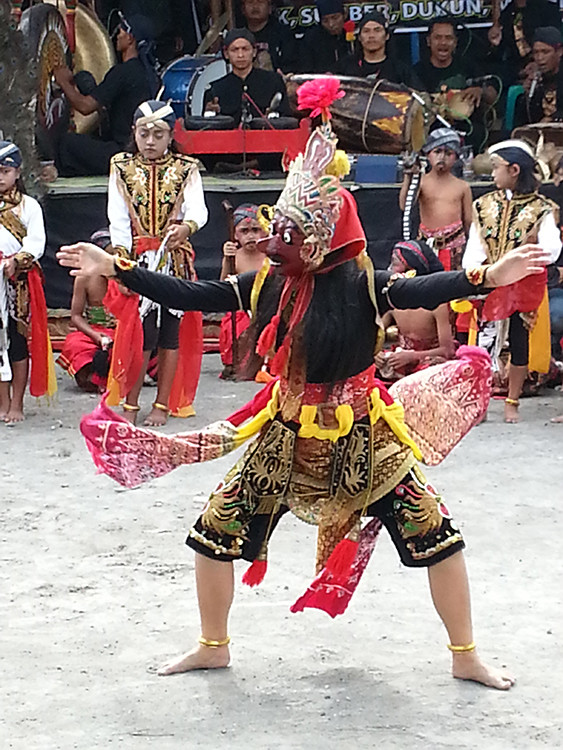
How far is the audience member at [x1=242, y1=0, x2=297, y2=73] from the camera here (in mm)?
10266

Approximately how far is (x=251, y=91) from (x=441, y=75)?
169 centimetres

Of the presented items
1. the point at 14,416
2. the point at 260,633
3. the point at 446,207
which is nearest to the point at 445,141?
the point at 446,207

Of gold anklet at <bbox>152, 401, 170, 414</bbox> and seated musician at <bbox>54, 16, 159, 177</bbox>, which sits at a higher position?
seated musician at <bbox>54, 16, 159, 177</bbox>

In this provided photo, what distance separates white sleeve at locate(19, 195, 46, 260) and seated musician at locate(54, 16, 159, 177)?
9.30ft

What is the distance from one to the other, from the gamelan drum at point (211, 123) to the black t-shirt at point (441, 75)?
1.78 meters

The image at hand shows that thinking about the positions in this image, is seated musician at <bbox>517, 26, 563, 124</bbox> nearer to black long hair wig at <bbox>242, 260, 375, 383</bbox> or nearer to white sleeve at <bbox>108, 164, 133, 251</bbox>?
white sleeve at <bbox>108, 164, 133, 251</bbox>

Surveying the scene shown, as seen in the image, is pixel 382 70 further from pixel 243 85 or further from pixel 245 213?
pixel 245 213

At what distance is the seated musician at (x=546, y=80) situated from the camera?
9.37 m

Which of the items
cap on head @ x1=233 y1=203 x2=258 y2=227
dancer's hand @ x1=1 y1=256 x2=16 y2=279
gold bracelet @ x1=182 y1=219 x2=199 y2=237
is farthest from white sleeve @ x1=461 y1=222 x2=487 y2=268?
dancer's hand @ x1=1 y1=256 x2=16 y2=279

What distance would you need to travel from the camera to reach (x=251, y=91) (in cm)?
893

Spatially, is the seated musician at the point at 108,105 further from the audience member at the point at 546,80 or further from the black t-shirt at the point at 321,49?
the audience member at the point at 546,80

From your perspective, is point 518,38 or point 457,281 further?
point 518,38

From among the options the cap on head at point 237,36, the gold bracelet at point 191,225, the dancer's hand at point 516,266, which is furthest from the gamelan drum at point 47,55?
the dancer's hand at point 516,266

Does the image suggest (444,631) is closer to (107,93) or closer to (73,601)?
(73,601)
